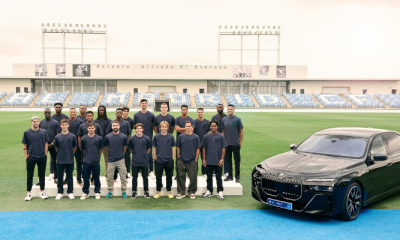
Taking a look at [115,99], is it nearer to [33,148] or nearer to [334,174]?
[33,148]

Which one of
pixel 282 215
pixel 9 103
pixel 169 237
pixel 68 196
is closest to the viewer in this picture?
pixel 169 237

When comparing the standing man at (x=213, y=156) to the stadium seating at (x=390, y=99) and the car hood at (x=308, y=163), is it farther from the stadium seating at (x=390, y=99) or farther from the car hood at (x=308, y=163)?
the stadium seating at (x=390, y=99)

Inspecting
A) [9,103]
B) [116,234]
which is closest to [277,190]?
[116,234]

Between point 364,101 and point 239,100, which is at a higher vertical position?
point 239,100

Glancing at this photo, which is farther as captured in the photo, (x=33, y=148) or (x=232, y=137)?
(x=232, y=137)

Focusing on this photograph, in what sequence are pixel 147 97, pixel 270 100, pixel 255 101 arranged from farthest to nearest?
pixel 255 101, pixel 270 100, pixel 147 97

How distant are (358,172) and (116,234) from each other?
4420 millimetres

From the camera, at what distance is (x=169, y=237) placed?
4934 millimetres

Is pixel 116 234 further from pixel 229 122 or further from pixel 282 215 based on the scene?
pixel 229 122

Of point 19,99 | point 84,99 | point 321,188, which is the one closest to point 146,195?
point 321,188

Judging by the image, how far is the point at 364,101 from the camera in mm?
59375

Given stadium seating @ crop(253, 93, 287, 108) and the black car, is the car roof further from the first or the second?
stadium seating @ crop(253, 93, 287, 108)

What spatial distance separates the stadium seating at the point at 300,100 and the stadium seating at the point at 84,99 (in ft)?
122

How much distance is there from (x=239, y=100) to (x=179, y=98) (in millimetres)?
11572
